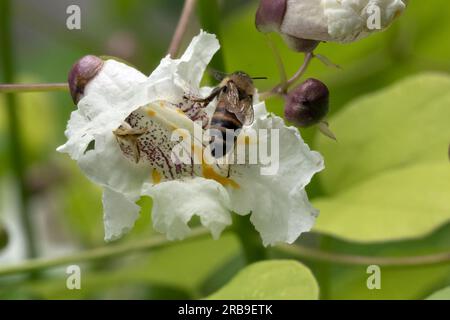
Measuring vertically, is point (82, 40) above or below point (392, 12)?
above

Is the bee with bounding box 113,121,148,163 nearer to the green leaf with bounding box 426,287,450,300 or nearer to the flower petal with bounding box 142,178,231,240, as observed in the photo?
the flower petal with bounding box 142,178,231,240

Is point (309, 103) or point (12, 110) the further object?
point (12, 110)

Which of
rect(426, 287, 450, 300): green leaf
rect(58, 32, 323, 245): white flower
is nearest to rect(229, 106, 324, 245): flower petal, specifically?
rect(58, 32, 323, 245): white flower

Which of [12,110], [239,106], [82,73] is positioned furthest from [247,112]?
[12,110]

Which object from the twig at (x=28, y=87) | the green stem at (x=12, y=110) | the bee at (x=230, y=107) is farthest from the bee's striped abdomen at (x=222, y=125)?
the green stem at (x=12, y=110)

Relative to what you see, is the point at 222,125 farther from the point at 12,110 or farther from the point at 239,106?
the point at 12,110

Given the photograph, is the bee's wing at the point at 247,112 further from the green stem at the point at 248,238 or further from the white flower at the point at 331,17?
the green stem at the point at 248,238

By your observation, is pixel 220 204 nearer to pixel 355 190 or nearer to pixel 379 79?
pixel 355 190

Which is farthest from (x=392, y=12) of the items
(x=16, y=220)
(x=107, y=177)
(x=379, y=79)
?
(x=16, y=220)
